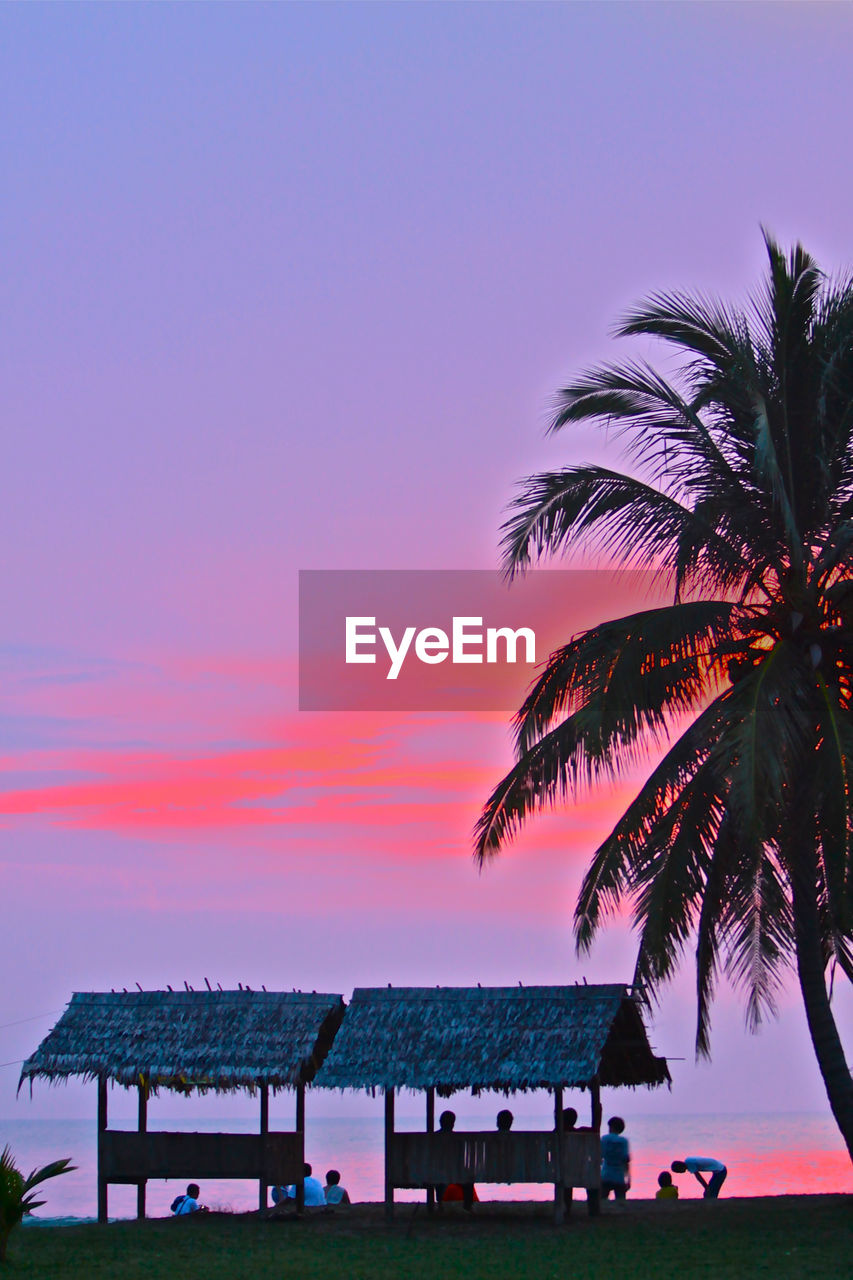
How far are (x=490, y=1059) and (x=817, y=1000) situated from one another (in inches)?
150

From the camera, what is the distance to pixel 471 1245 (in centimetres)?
1698

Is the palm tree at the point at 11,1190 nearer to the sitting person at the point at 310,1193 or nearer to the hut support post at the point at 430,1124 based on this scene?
A: the sitting person at the point at 310,1193

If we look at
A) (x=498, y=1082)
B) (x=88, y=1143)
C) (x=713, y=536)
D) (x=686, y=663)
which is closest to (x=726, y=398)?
(x=713, y=536)

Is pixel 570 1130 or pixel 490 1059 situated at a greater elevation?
pixel 490 1059

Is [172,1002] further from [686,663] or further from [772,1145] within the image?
[772,1145]

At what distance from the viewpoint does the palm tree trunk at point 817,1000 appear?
55.0 ft

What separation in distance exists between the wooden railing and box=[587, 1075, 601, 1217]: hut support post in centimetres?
21

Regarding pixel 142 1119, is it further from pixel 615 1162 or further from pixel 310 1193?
pixel 615 1162

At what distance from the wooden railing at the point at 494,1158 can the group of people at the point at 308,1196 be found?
145 centimetres

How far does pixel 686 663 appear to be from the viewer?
17.4m

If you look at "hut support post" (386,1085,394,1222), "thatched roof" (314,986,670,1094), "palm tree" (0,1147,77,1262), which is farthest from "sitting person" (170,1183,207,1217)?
"palm tree" (0,1147,77,1262)

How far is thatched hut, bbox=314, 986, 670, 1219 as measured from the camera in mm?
18266

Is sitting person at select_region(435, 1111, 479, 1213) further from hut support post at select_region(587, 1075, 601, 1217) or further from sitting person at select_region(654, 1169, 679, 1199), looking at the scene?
sitting person at select_region(654, 1169, 679, 1199)

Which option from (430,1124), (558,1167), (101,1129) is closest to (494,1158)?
(558,1167)
